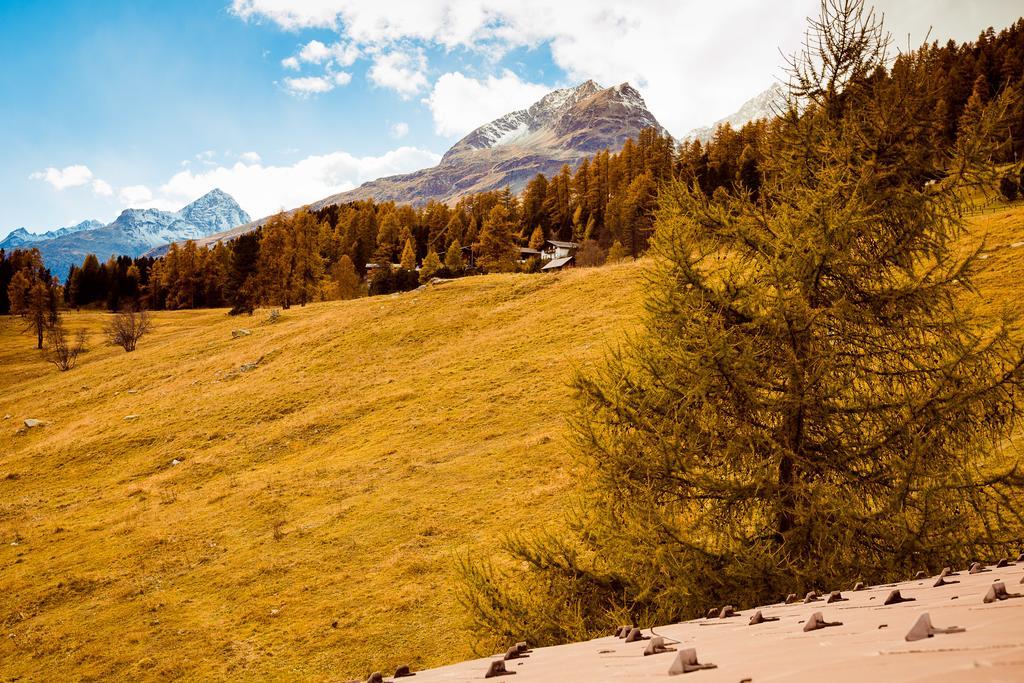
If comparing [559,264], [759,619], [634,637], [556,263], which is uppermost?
[556,263]

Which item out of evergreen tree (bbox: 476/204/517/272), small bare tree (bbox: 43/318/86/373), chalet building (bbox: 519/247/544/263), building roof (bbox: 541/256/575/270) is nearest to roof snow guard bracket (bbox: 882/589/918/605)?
evergreen tree (bbox: 476/204/517/272)

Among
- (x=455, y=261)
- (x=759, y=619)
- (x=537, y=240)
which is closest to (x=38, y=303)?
(x=455, y=261)

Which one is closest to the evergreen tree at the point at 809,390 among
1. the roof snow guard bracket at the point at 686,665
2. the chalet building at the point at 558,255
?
the roof snow guard bracket at the point at 686,665

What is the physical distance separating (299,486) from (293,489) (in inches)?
11.2

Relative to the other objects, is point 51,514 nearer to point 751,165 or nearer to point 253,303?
point 253,303

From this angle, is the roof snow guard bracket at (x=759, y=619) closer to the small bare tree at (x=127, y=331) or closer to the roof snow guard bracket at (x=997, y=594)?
the roof snow guard bracket at (x=997, y=594)

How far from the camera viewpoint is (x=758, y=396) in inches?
303

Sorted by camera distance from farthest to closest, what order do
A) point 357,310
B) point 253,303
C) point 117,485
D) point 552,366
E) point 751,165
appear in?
1. point 751,165
2. point 253,303
3. point 357,310
4. point 552,366
5. point 117,485

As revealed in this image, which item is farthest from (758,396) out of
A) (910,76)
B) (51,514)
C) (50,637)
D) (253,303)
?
(253,303)

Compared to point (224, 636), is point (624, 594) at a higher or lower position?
higher

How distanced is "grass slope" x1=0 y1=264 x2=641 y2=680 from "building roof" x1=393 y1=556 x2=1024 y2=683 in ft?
15.4

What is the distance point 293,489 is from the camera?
80.8 feet

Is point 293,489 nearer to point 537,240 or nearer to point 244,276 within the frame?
point 244,276

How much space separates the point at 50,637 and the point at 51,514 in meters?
12.4
